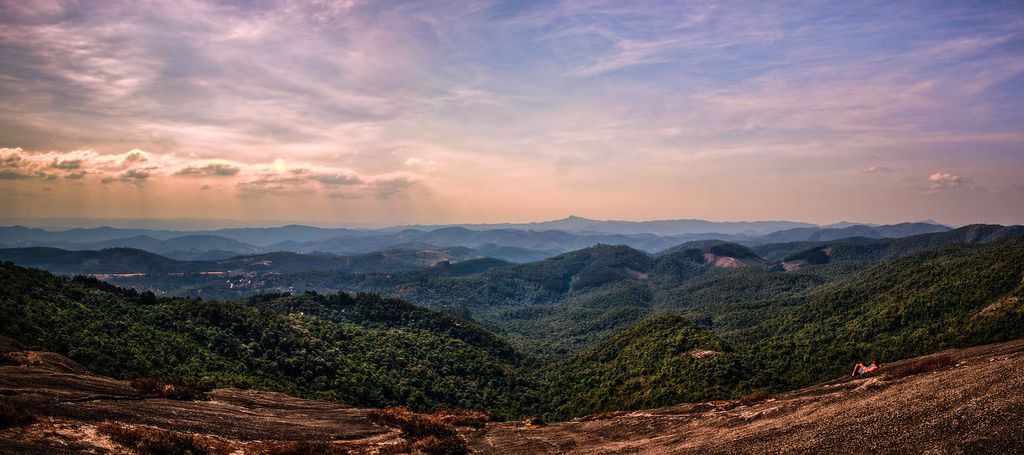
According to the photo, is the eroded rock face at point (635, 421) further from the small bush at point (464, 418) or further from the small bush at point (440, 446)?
the small bush at point (464, 418)

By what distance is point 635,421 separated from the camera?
39.9m

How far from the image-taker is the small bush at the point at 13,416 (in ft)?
71.6

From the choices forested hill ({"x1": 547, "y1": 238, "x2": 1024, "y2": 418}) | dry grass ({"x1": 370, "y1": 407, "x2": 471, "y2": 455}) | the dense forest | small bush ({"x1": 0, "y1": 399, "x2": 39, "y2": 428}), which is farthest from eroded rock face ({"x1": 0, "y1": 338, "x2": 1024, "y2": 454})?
forested hill ({"x1": 547, "y1": 238, "x2": 1024, "y2": 418})

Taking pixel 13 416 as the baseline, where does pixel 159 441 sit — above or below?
below

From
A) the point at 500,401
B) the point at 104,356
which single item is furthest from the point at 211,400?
the point at 500,401

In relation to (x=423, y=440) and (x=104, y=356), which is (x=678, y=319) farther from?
(x=104, y=356)

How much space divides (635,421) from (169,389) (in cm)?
3900

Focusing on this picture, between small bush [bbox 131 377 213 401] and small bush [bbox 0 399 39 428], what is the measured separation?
11.2 meters

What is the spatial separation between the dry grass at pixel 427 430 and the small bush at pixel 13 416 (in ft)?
72.5

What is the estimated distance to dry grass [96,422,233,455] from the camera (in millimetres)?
23984

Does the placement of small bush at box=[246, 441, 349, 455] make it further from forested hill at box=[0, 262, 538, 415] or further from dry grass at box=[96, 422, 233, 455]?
forested hill at box=[0, 262, 538, 415]

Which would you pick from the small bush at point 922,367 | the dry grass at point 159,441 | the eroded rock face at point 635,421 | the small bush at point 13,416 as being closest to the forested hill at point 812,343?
the small bush at point 922,367

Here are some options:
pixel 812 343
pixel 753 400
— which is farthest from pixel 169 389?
pixel 812 343

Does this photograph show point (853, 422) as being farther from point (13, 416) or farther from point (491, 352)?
point (491, 352)
